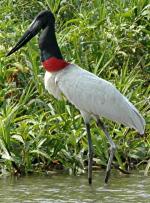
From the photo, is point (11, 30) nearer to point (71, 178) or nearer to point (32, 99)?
point (32, 99)

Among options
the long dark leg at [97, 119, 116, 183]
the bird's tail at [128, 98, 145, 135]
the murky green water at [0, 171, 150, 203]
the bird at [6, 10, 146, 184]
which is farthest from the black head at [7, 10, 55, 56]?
the murky green water at [0, 171, 150, 203]

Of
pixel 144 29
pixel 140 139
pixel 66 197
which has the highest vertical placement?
pixel 144 29

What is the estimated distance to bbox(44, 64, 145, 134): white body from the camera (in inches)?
281

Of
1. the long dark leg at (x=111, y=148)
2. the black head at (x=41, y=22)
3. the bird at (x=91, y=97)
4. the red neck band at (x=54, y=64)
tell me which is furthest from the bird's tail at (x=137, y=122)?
the black head at (x=41, y=22)

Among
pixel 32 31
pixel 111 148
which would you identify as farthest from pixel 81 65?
pixel 111 148

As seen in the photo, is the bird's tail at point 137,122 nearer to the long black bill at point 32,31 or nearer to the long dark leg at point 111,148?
the long dark leg at point 111,148

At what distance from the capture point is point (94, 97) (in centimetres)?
723

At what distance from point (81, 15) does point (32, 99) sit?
1774 millimetres

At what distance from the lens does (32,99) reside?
8.10m

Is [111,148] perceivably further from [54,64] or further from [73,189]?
[54,64]

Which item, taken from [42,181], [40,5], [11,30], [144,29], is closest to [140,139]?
[42,181]

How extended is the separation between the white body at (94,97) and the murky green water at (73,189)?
523mm

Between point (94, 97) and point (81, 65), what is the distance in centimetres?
137

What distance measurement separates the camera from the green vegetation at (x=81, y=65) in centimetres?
735
